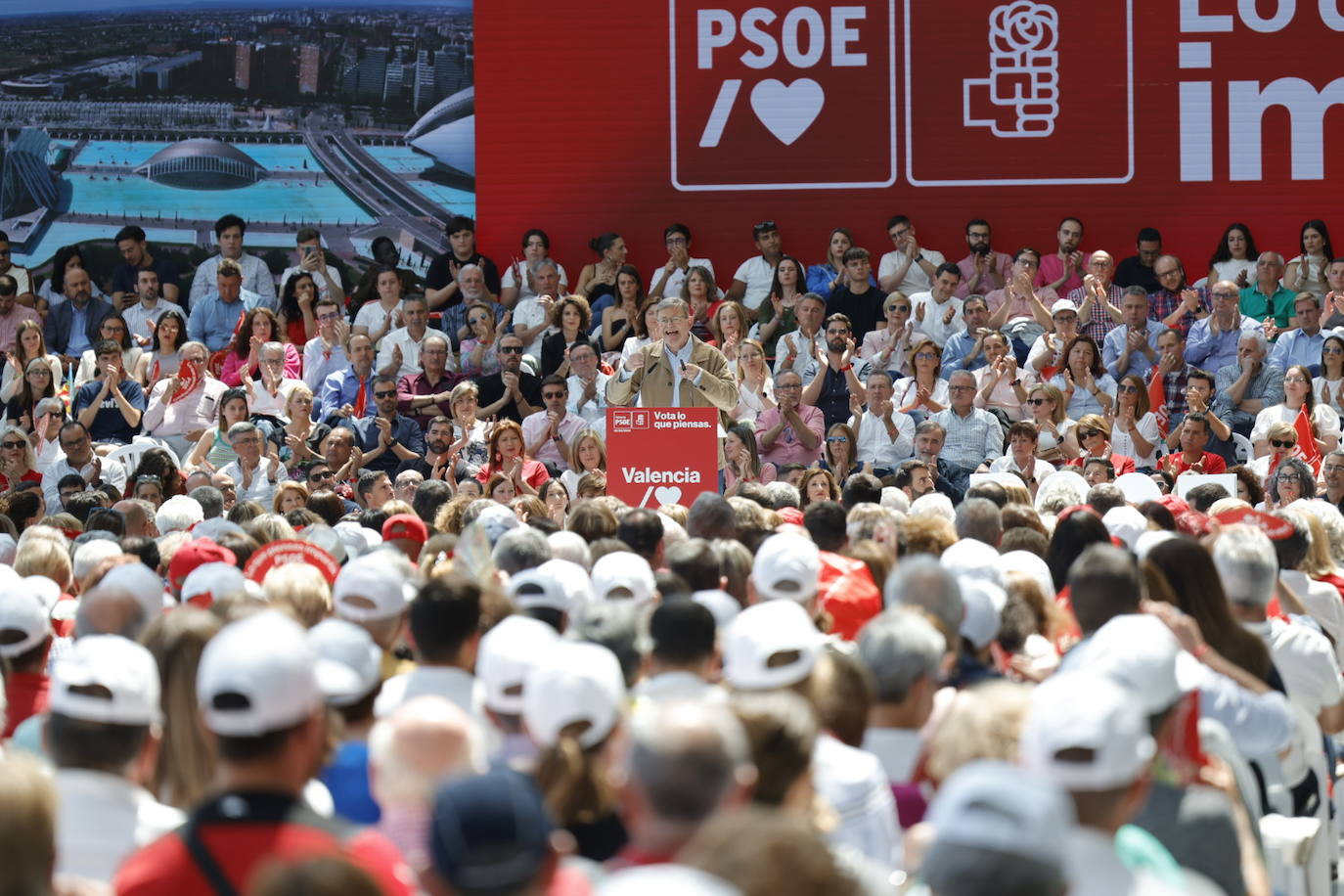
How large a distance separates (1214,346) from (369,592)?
10817 millimetres

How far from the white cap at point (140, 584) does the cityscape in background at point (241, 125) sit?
1188cm

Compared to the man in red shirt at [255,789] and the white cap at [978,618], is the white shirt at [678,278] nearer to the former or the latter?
the white cap at [978,618]

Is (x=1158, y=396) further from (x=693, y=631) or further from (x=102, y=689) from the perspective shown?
(x=102, y=689)

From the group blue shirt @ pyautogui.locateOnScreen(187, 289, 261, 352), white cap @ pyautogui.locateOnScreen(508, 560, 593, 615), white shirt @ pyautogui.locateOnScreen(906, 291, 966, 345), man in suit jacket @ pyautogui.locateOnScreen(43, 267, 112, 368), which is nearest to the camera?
white cap @ pyautogui.locateOnScreen(508, 560, 593, 615)

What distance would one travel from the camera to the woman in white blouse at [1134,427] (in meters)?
12.8

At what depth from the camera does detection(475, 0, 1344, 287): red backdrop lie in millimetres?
16500

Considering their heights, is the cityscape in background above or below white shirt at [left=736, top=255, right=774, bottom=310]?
above

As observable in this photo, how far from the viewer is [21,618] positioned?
4.96m

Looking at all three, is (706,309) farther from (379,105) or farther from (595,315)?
(379,105)

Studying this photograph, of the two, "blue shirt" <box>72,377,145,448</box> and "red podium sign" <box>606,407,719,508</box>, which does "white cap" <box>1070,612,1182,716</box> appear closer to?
"red podium sign" <box>606,407,719,508</box>

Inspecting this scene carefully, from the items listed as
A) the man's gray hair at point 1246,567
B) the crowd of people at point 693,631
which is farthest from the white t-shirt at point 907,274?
the man's gray hair at point 1246,567

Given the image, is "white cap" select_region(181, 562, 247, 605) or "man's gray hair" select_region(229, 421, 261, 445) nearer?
"white cap" select_region(181, 562, 247, 605)

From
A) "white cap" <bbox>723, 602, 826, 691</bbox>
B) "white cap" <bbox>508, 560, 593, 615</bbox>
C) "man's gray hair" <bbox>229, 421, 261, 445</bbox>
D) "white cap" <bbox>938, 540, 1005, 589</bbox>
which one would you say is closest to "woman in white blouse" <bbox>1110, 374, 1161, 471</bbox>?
"man's gray hair" <bbox>229, 421, 261, 445</bbox>

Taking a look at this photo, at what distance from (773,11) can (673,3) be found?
0.92 metres
